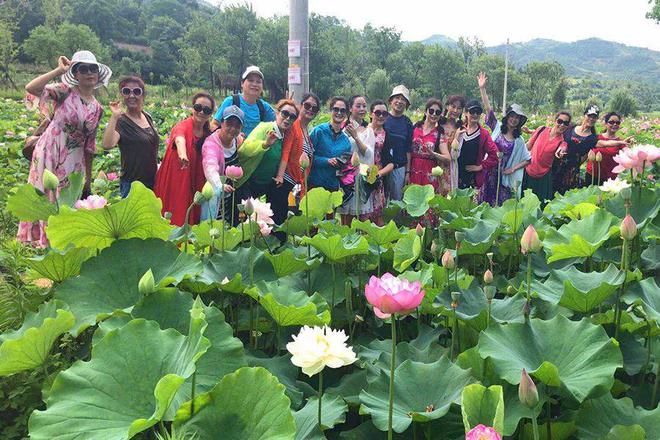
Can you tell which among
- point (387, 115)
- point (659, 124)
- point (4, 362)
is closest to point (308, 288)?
point (4, 362)

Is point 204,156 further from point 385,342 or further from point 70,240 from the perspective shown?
point 385,342

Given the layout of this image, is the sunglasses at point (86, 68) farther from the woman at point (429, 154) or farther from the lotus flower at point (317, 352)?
the lotus flower at point (317, 352)

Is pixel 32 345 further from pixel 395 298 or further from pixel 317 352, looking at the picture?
pixel 395 298

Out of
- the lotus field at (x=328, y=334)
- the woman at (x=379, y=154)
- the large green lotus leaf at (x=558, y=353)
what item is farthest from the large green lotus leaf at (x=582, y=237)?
the woman at (x=379, y=154)

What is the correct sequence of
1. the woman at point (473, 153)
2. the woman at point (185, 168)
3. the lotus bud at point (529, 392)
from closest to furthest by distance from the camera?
the lotus bud at point (529, 392) < the woman at point (185, 168) < the woman at point (473, 153)

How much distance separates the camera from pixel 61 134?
313 centimetres

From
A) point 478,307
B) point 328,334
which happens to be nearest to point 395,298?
point 328,334

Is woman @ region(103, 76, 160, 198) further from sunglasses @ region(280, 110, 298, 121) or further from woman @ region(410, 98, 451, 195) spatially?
woman @ region(410, 98, 451, 195)

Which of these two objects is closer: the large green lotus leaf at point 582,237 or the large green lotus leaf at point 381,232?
the large green lotus leaf at point 582,237

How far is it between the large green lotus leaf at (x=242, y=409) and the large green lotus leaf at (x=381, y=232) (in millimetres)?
986

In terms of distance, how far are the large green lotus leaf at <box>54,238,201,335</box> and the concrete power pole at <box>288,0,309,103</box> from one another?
3.95 metres

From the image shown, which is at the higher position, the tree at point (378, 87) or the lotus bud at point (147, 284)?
the tree at point (378, 87)

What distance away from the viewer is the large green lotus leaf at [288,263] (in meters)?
1.64

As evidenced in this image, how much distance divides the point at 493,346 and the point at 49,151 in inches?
112
